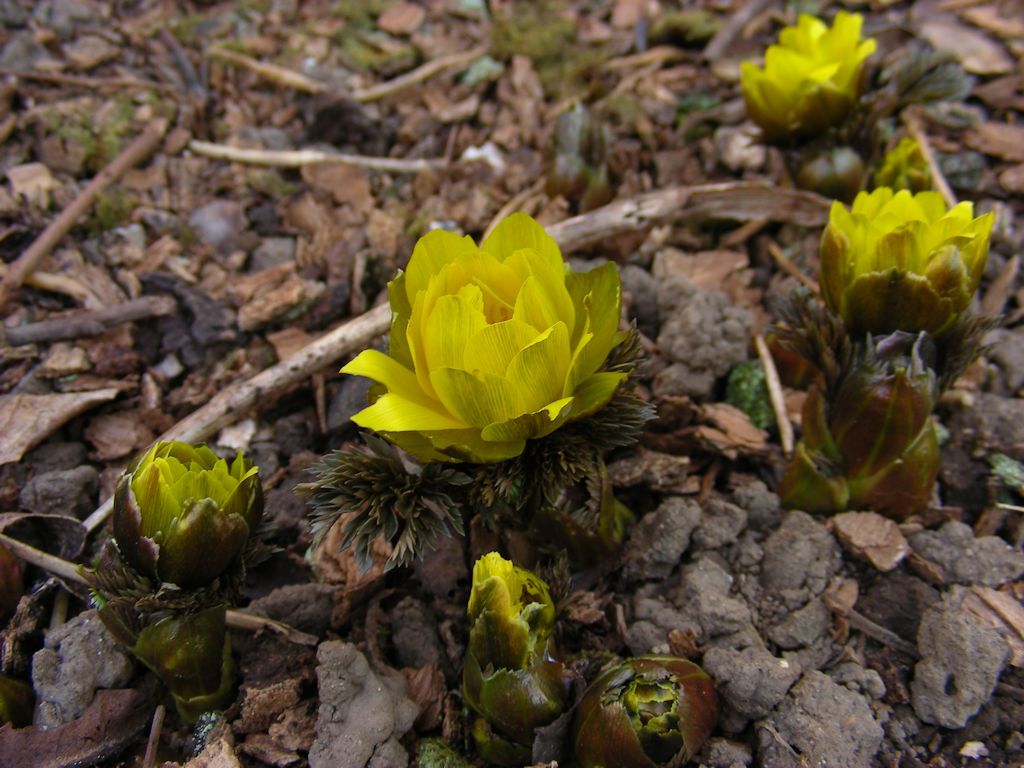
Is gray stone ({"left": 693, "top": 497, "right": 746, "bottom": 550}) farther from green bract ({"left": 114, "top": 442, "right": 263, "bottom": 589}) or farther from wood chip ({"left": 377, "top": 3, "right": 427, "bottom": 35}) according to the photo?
wood chip ({"left": 377, "top": 3, "right": 427, "bottom": 35})

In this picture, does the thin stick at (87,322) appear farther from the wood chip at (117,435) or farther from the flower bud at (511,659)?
the flower bud at (511,659)

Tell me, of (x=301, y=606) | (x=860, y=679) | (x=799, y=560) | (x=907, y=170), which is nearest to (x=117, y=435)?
(x=301, y=606)

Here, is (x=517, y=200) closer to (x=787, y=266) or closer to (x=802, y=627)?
(x=787, y=266)

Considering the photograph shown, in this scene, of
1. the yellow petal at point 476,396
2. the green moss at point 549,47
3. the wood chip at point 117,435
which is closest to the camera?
the yellow petal at point 476,396

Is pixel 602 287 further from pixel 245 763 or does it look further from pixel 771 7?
pixel 771 7

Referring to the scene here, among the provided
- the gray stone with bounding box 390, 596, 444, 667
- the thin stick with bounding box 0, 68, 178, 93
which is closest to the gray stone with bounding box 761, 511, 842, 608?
the gray stone with bounding box 390, 596, 444, 667

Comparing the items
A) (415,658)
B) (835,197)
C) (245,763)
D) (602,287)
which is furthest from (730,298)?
(245,763)

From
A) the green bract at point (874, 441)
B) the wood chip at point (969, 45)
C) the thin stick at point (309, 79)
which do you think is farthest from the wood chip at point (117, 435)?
the wood chip at point (969, 45)
